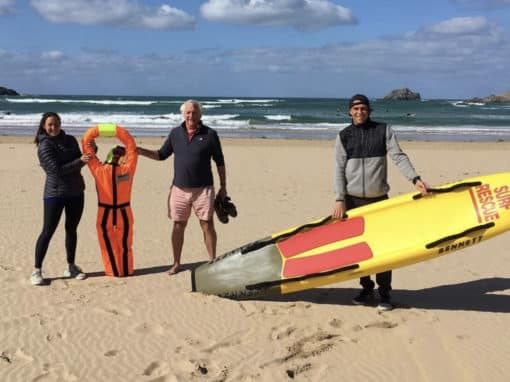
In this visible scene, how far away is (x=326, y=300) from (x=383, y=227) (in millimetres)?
842

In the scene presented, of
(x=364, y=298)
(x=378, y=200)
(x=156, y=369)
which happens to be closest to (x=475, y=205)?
(x=378, y=200)

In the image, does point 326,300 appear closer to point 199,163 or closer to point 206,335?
point 206,335

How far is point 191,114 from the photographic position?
4816 millimetres

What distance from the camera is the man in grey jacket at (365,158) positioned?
167 inches

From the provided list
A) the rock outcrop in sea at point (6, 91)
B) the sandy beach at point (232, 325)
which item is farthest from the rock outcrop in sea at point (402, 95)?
the sandy beach at point (232, 325)

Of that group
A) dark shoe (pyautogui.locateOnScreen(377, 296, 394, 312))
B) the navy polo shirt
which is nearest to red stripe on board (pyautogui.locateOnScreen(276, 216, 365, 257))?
dark shoe (pyautogui.locateOnScreen(377, 296, 394, 312))

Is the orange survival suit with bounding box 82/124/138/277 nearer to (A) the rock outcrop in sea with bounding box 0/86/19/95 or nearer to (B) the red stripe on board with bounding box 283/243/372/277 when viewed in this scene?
(B) the red stripe on board with bounding box 283/243/372/277

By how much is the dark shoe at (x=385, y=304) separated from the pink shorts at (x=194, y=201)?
1739 mm

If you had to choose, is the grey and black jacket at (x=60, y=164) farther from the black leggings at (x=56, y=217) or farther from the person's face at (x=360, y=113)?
the person's face at (x=360, y=113)

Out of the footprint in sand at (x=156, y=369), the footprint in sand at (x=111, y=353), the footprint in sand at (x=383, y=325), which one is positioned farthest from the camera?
the footprint in sand at (x=383, y=325)

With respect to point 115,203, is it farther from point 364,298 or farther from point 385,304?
point 385,304

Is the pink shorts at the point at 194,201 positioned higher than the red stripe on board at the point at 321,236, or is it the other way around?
the pink shorts at the point at 194,201

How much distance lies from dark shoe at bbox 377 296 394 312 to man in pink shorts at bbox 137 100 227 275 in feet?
5.39

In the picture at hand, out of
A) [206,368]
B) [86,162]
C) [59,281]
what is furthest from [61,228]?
[206,368]
